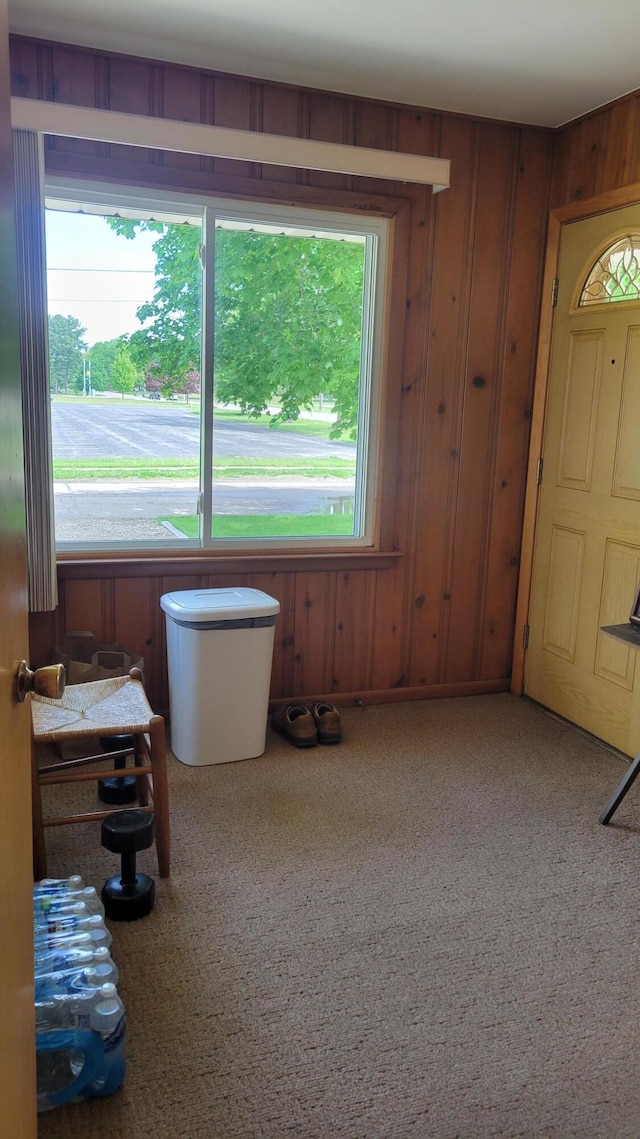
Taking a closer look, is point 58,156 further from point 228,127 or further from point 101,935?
point 101,935

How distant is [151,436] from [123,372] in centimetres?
26

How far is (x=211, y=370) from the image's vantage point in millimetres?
3203

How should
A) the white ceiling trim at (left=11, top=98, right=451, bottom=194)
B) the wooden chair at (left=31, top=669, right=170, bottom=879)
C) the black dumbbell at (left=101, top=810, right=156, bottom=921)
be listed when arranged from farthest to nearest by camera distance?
the white ceiling trim at (left=11, top=98, right=451, bottom=194) → the wooden chair at (left=31, top=669, right=170, bottom=879) → the black dumbbell at (left=101, top=810, right=156, bottom=921)

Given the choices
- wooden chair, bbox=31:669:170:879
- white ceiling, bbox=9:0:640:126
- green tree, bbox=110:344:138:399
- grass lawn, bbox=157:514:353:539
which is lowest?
wooden chair, bbox=31:669:170:879

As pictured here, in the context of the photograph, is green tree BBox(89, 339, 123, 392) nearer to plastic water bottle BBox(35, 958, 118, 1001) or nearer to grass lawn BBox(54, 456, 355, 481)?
grass lawn BBox(54, 456, 355, 481)

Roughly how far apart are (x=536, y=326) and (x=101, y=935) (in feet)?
9.74

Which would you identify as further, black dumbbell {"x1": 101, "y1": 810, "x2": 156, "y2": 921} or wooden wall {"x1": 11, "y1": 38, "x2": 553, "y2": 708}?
wooden wall {"x1": 11, "y1": 38, "x2": 553, "y2": 708}

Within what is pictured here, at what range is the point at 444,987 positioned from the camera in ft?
6.23

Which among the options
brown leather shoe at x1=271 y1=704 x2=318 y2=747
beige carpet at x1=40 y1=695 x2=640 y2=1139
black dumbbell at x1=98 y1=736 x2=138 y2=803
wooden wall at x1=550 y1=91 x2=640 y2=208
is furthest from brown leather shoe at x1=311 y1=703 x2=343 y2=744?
wooden wall at x1=550 y1=91 x2=640 y2=208

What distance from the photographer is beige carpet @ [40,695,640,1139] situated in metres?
1.58

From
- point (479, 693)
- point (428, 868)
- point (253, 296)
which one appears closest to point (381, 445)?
point (253, 296)

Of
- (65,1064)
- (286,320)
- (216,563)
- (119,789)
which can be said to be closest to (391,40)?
(286,320)

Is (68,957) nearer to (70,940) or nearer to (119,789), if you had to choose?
(70,940)

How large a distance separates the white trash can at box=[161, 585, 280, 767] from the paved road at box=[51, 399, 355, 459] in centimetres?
60
